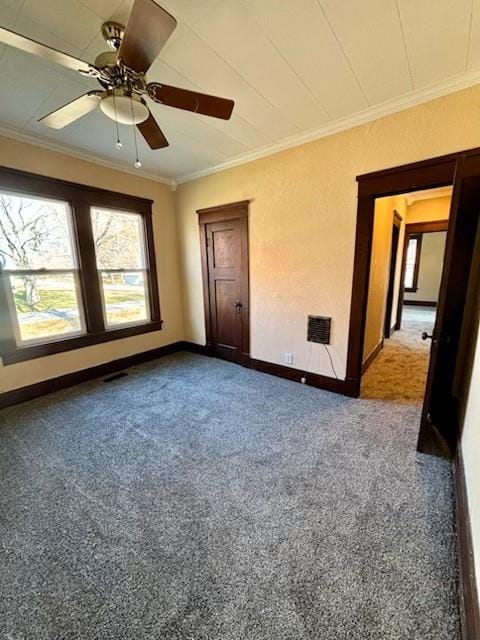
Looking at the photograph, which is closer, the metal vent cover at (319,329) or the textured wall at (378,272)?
the metal vent cover at (319,329)

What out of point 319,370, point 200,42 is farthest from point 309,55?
point 319,370

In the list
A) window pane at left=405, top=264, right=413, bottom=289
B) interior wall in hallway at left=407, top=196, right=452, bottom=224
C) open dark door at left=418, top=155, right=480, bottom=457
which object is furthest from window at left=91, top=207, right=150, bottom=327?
window pane at left=405, top=264, right=413, bottom=289

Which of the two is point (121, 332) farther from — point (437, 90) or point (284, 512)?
point (437, 90)

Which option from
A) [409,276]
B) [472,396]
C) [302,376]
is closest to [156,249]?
[302,376]

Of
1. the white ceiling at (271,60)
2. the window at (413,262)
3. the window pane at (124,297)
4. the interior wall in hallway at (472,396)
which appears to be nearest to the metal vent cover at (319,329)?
the interior wall in hallway at (472,396)

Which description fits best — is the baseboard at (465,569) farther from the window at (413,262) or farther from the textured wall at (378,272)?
the window at (413,262)

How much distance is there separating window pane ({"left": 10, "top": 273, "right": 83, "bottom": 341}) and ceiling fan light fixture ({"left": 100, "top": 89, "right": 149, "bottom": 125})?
6.65ft

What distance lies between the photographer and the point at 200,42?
158 cm

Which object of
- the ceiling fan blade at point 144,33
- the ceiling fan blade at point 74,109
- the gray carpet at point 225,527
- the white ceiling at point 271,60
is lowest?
the gray carpet at point 225,527

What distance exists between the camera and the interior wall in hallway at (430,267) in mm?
8352

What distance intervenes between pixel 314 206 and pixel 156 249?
7.69 ft

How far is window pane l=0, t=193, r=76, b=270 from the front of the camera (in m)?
2.65

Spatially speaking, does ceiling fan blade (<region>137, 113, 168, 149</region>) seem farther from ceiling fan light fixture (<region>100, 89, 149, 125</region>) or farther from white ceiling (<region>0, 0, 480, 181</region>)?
white ceiling (<region>0, 0, 480, 181</region>)

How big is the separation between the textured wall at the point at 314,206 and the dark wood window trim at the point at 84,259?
1064 millimetres
